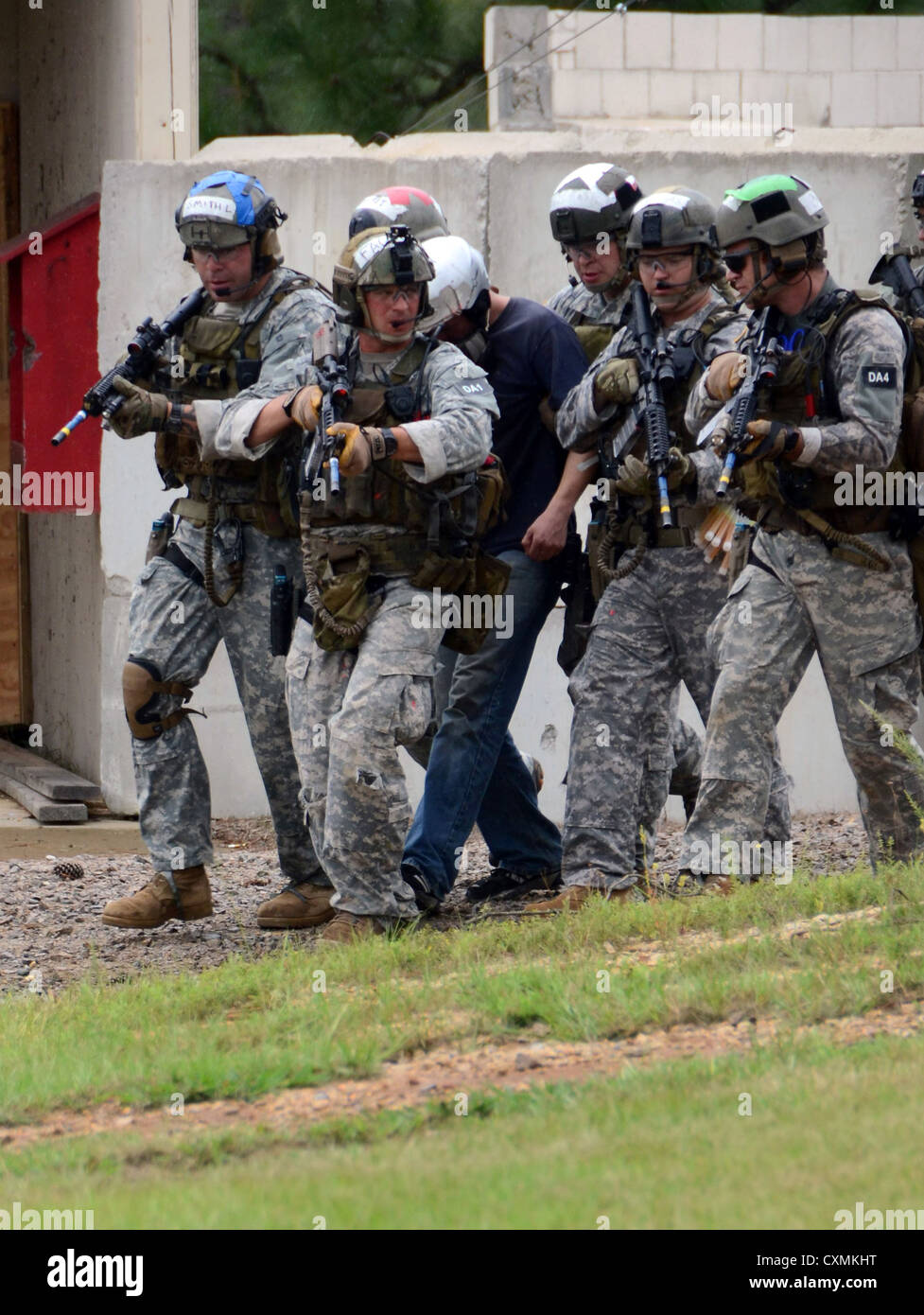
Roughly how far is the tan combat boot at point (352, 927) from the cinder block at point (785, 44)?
30.3 ft

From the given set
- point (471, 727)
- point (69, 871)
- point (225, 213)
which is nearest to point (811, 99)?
point (69, 871)

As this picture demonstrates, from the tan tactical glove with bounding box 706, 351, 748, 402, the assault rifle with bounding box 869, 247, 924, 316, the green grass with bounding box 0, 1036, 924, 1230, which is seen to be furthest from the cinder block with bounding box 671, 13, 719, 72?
the green grass with bounding box 0, 1036, 924, 1230

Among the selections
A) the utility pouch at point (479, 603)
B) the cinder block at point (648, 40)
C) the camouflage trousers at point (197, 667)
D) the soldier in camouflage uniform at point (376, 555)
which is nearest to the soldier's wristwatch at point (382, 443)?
the soldier in camouflage uniform at point (376, 555)

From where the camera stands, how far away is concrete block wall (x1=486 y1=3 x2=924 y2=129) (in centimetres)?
1250

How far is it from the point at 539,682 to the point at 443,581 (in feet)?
10.3

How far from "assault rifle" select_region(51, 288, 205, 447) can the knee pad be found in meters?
0.73

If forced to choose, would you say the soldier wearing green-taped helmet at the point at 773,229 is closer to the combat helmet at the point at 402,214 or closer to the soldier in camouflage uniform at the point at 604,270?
the soldier in camouflage uniform at the point at 604,270

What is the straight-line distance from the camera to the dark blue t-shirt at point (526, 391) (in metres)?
6.08

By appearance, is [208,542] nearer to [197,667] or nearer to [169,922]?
[197,667]

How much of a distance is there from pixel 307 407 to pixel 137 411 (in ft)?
1.97

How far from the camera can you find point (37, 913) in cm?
675

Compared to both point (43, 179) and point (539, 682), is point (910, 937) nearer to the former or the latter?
point (539, 682)

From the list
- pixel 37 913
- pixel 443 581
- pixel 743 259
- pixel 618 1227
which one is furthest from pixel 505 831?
pixel 618 1227

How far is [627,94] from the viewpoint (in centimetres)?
1241
